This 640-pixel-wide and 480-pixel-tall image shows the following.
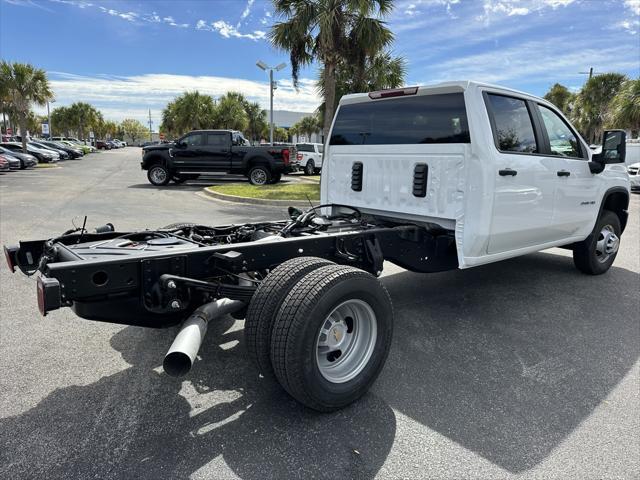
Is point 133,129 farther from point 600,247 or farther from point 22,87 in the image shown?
point 600,247

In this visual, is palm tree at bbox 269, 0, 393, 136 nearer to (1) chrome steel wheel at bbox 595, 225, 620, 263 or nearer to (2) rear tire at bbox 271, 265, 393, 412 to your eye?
(1) chrome steel wheel at bbox 595, 225, 620, 263

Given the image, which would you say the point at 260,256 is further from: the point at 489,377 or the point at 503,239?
the point at 503,239

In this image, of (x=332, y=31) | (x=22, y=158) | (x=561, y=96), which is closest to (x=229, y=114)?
(x=22, y=158)

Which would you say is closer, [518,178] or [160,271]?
[160,271]

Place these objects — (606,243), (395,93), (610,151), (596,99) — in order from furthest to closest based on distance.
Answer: (596,99) → (606,243) → (610,151) → (395,93)

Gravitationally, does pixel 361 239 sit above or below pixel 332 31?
below

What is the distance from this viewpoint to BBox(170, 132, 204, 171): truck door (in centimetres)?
1823

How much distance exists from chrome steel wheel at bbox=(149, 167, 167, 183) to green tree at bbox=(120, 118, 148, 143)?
160 m

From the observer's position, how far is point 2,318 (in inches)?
168

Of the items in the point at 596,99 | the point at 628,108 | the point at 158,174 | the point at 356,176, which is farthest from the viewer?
the point at 596,99

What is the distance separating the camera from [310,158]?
25422 millimetres

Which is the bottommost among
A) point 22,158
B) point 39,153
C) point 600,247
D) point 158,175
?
point 600,247

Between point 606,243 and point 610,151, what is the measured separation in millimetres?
1318

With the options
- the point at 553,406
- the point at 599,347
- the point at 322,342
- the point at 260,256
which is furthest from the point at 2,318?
the point at 599,347
